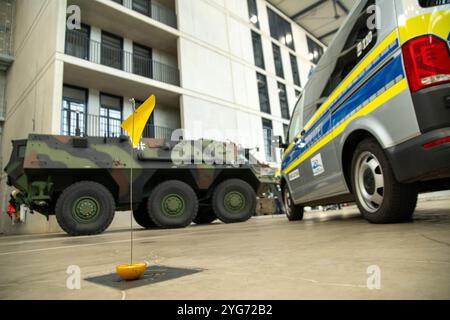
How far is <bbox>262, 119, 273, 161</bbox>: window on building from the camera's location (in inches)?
711

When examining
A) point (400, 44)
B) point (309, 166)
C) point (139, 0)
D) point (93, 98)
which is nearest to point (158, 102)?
point (93, 98)

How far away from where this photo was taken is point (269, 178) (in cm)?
745

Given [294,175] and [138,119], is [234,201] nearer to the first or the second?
[294,175]

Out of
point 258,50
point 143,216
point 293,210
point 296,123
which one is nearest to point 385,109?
point 296,123

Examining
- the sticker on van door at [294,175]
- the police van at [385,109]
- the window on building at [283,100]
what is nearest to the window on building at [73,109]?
the sticker on van door at [294,175]

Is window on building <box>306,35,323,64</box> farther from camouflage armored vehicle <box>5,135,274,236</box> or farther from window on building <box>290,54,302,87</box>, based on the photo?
camouflage armored vehicle <box>5,135,274,236</box>

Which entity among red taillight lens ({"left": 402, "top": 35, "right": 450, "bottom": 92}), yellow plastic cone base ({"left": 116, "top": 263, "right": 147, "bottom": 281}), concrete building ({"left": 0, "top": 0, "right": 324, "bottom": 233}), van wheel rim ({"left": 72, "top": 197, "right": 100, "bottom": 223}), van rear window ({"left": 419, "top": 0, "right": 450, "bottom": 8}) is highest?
concrete building ({"left": 0, "top": 0, "right": 324, "bottom": 233})

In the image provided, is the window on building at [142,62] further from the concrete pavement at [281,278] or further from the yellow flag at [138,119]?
the concrete pavement at [281,278]

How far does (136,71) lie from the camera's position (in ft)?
46.8

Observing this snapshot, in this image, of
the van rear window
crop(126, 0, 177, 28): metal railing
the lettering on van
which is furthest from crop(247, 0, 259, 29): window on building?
the van rear window

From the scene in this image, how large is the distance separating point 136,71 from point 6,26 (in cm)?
780

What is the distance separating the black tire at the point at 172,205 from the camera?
18.6ft

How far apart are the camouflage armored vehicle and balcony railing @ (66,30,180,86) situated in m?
8.34
